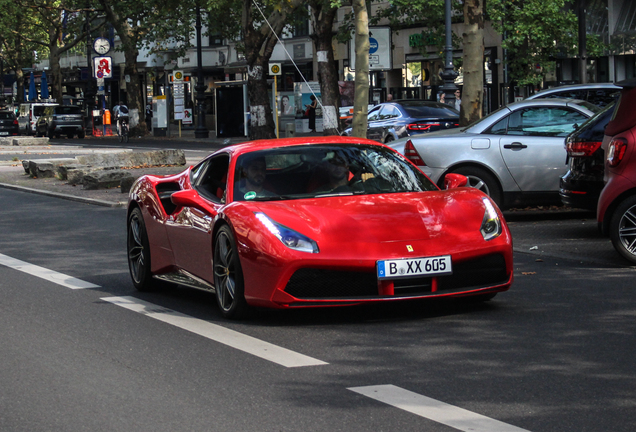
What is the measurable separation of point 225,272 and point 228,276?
58 mm

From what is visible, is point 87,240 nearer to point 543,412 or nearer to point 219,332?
point 219,332

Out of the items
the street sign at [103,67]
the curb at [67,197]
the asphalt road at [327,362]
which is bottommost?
the asphalt road at [327,362]

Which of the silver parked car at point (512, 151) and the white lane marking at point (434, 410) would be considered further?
the silver parked car at point (512, 151)

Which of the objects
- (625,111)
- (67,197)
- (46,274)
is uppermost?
(625,111)

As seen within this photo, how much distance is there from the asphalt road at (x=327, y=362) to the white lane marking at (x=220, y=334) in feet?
0.05

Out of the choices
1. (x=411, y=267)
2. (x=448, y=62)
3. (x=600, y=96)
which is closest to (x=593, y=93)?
(x=600, y=96)

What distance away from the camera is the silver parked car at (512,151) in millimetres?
13406

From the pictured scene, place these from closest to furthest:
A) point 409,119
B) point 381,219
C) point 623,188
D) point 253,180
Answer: point 381,219 < point 253,180 < point 623,188 < point 409,119

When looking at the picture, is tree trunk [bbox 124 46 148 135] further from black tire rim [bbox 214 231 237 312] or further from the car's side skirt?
black tire rim [bbox 214 231 237 312]

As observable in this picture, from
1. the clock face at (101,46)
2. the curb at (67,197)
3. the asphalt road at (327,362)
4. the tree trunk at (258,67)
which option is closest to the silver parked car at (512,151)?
the asphalt road at (327,362)

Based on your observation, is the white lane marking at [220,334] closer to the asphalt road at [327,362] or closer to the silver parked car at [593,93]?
the asphalt road at [327,362]

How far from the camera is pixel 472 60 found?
18375mm

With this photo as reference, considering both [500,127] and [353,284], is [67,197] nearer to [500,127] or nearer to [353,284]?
[500,127]

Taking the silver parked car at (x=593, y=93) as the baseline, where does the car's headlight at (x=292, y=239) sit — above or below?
below
